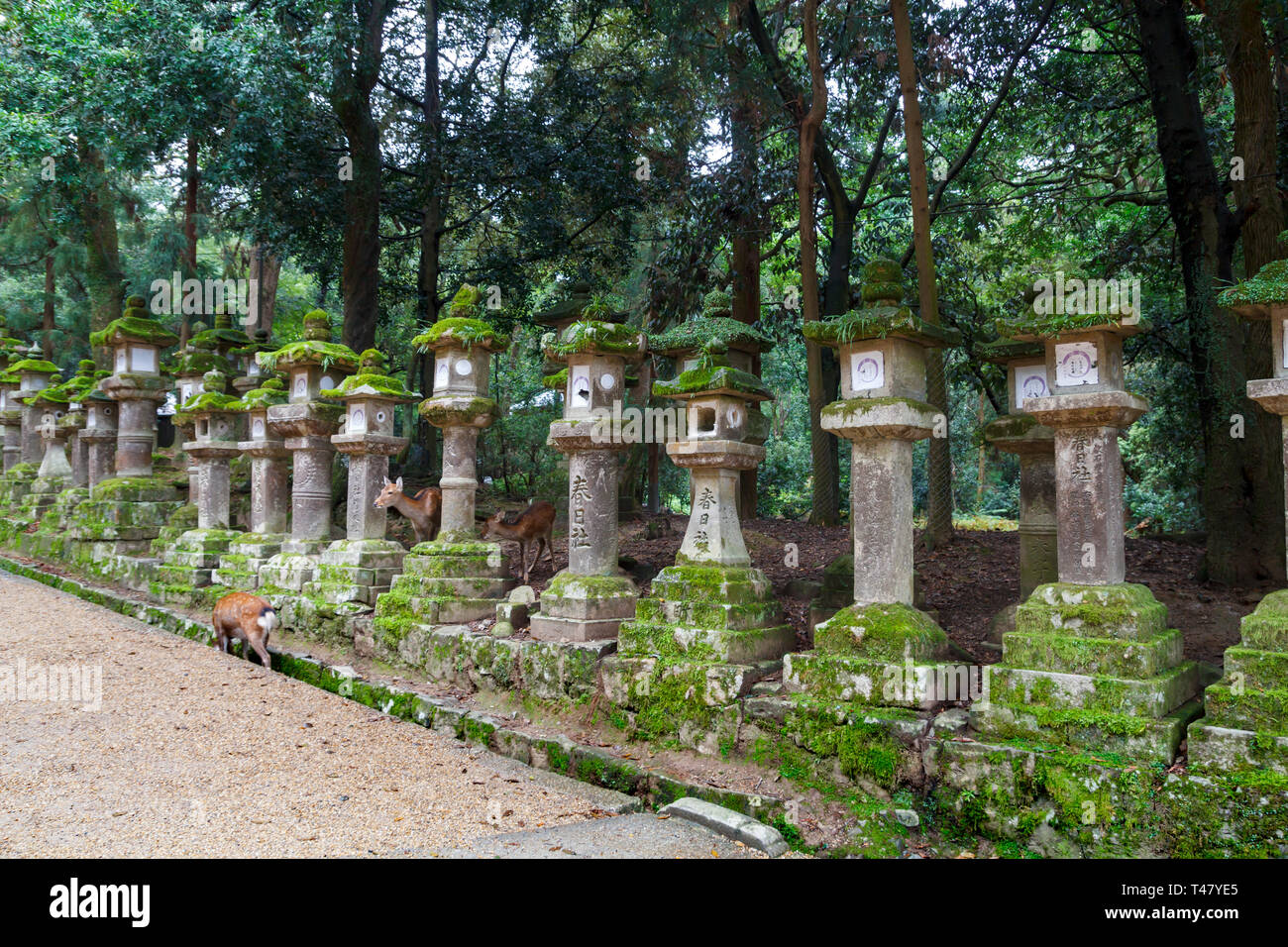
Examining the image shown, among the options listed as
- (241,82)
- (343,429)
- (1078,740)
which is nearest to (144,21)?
(241,82)

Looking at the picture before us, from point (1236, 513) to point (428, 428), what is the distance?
39.3ft

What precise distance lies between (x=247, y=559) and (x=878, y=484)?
6.92 meters

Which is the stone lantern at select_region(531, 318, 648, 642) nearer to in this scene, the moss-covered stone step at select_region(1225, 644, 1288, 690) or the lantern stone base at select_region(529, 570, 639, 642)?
the lantern stone base at select_region(529, 570, 639, 642)

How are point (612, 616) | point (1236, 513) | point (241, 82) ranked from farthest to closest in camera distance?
1. point (241, 82)
2. point (1236, 513)
3. point (612, 616)

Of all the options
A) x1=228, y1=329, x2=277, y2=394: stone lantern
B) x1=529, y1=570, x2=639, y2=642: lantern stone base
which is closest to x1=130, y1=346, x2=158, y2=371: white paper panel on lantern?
x1=228, y1=329, x2=277, y2=394: stone lantern

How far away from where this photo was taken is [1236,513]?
690 centimetres

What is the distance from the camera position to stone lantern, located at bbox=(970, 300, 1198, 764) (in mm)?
3898

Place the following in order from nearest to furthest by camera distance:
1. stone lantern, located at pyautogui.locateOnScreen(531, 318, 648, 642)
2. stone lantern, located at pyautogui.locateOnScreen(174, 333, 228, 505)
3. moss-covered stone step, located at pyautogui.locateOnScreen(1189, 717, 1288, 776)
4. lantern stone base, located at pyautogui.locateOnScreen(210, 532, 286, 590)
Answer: moss-covered stone step, located at pyautogui.locateOnScreen(1189, 717, 1288, 776)
stone lantern, located at pyautogui.locateOnScreen(531, 318, 648, 642)
lantern stone base, located at pyautogui.locateOnScreen(210, 532, 286, 590)
stone lantern, located at pyautogui.locateOnScreen(174, 333, 228, 505)

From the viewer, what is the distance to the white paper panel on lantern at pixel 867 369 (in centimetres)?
499

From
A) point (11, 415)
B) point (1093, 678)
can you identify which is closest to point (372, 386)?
point (1093, 678)

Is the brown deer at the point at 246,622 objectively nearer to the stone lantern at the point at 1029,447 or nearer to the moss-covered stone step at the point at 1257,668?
the stone lantern at the point at 1029,447

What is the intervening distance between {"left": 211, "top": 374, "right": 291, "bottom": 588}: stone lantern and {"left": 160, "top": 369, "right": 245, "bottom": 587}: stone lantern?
0.30m

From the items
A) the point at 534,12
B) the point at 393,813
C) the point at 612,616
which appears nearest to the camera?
the point at 393,813

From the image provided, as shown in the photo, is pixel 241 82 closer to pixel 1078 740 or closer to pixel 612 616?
pixel 612 616
